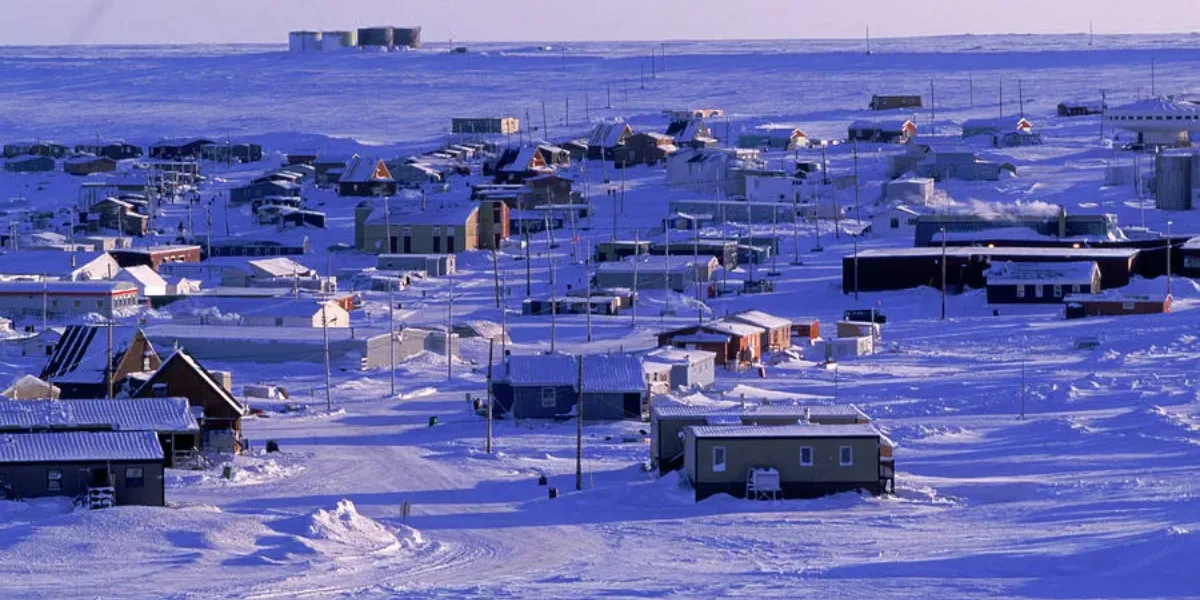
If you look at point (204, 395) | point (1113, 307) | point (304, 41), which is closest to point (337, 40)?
point (304, 41)

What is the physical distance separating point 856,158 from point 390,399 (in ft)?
95.2

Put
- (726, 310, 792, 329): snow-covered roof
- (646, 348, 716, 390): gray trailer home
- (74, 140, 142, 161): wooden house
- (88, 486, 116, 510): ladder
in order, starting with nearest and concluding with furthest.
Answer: (88, 486, 116, 510): ladder
(646, 348, 716, 390): gray trailer home
(726, 310, 792, 329): snow-covered roof
(74, 140, 142, 161): wooden house

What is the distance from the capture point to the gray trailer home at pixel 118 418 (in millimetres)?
20906

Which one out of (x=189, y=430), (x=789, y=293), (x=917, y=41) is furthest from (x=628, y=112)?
(x=917, y=41)

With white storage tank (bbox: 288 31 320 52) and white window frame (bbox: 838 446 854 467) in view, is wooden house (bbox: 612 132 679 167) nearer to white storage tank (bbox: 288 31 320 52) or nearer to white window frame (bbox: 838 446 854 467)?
white window frame (bbox: 838 446 854 467)

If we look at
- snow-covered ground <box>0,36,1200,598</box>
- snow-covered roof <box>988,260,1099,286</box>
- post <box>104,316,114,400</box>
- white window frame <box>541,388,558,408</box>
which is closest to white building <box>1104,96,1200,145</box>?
snow-covered ground <box>0,36,1200,598</box>

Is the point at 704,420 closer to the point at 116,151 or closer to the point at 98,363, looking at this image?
the point at 98,363

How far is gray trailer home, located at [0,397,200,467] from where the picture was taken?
20.9m

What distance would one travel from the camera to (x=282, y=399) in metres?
26.4

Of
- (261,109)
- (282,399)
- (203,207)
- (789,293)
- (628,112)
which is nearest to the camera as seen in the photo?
(282,399)

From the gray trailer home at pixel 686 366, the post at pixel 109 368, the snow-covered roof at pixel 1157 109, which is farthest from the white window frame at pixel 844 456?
the snow-covered roof at pixel 1157 109

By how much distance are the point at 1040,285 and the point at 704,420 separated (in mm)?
15911

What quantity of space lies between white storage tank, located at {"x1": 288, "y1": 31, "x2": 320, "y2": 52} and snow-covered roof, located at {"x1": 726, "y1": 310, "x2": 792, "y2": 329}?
103712mm

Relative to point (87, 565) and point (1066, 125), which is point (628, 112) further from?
point (87, 565)
